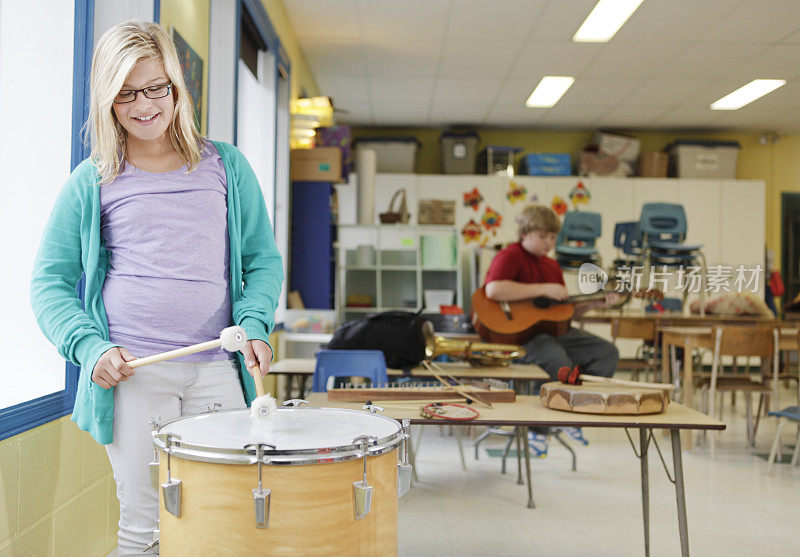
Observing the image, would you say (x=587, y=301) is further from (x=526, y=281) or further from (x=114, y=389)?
(x=114, y=389)

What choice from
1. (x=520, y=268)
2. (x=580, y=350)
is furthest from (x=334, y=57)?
(x=580, y=350)

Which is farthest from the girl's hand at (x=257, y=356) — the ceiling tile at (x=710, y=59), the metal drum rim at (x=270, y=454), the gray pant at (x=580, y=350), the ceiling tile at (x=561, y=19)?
the ceiling tile at (x=710, y=59)

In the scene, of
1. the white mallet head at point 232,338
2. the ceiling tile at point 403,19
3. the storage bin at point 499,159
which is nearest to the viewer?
the white mallet head at point 232,338

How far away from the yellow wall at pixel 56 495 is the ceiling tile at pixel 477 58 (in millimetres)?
4654

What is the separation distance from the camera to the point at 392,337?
2969 millimetres

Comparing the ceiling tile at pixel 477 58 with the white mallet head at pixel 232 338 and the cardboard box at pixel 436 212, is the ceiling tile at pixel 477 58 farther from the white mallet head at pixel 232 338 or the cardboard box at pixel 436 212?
the white mallet head at pixel 232 338

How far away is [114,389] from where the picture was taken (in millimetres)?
1360

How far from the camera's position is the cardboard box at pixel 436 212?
836 cm

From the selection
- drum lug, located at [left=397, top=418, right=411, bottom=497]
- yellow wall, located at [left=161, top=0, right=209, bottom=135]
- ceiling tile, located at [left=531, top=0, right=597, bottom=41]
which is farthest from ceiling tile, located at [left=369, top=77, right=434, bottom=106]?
drum lug, located at [left=397, top=418, right=411, bottom=497]

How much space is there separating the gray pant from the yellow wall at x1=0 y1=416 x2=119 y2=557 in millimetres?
2165

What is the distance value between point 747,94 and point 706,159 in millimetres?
1484

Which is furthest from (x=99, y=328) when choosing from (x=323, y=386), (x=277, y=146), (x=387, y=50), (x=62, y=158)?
(x=387, y=50)

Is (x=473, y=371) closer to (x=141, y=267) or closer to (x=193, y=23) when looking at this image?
(x=141, y=267)

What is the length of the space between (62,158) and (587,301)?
Result: 2.66 meters
